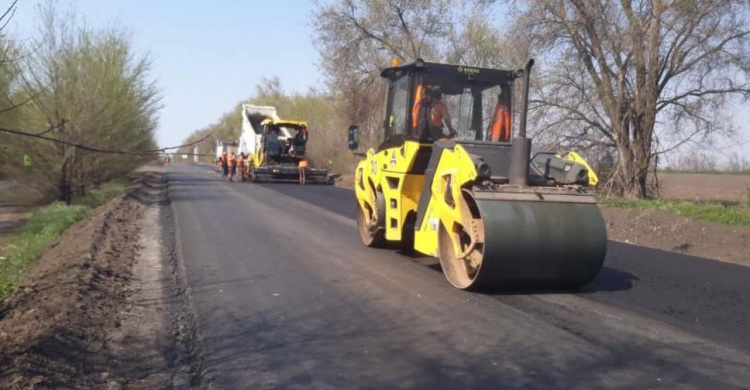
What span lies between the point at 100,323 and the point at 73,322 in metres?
0.28

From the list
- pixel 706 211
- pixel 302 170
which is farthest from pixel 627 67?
pixel 302 170

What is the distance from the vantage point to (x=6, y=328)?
273 inches

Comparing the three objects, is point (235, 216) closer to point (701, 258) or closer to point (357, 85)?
point (701, 258)

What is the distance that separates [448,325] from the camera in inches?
278

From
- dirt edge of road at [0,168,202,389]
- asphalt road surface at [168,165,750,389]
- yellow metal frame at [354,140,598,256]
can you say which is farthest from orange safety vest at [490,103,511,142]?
dirt edge of road at [0,168,202,389]

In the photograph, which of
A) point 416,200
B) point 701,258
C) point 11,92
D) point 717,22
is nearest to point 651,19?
point 717,22

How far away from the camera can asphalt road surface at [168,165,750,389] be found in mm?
5602

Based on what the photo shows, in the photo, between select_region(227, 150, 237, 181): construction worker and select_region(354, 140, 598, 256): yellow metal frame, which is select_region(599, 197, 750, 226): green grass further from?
select_region(227, 150, 237, 181): construction worker

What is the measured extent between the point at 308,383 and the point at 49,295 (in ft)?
13.7

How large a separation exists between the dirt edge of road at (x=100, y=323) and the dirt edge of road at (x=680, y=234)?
325 inches

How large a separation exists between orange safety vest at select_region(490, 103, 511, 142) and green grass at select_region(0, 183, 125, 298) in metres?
6.63

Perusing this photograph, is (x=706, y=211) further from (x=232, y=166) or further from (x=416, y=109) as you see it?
(x=232, y=166)

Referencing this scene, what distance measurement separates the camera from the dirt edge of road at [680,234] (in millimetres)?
12422

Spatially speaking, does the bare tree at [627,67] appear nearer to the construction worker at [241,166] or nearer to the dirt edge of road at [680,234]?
the dirt edge of road at [680,234]
